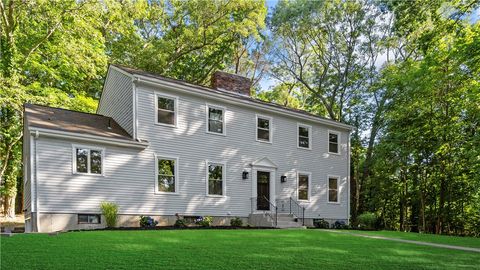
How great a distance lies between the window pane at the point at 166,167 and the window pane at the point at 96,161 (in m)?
2.40

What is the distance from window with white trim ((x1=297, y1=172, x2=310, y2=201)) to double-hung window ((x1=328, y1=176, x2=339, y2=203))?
1.68 meters

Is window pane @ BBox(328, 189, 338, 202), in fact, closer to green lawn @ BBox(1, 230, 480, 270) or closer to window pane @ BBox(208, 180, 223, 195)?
window pane @ BBox(208, 180, 223, 195)

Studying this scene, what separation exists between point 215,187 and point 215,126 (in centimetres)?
260

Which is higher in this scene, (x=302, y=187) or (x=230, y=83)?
(x=230, y=83)

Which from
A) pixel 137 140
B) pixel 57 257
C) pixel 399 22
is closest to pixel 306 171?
pixel 137 140

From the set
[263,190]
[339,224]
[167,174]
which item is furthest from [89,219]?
[339,224]

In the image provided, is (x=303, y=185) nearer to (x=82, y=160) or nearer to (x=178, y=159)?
(x=178, y=159)

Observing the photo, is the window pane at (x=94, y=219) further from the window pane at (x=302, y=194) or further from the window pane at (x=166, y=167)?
the window pane at (x=302, y=194)

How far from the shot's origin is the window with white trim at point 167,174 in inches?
566

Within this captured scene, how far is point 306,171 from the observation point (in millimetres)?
18859

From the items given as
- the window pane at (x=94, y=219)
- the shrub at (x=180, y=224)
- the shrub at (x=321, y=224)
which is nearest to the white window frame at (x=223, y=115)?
the shrub at (x=180, y=224)

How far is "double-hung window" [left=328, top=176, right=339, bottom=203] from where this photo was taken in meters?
19.9

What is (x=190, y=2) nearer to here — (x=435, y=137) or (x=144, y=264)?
(x=435, y=137)

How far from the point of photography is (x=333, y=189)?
65.9 feet
